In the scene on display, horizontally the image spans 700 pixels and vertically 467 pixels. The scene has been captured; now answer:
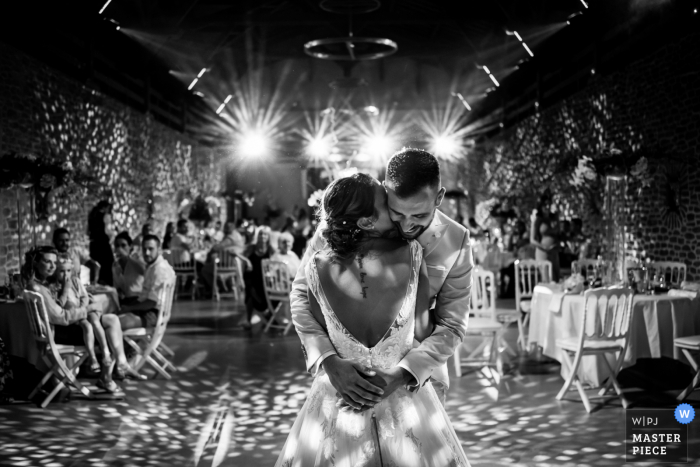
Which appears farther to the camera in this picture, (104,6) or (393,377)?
(104,6)

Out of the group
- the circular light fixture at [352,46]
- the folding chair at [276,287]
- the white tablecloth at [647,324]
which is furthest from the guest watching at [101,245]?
the white tablecloth at [647,324]

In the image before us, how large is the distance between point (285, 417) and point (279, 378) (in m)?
1.15

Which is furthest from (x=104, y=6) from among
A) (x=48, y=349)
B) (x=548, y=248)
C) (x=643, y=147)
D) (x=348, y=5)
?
(x=643, y=147)

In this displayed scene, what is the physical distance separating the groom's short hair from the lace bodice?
158 millimetres

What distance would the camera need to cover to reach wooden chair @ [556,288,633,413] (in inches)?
184

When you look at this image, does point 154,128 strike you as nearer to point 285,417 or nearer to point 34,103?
point 34,103

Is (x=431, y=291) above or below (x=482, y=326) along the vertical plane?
above

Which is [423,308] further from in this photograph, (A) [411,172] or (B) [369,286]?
(A) [411,172]

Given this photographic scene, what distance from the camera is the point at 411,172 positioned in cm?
168

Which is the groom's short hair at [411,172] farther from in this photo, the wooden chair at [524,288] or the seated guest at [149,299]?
the wooden chair at [524,288]

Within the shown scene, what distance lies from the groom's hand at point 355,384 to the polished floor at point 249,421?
213cm

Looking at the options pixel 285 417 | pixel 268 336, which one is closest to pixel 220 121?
pixel 268 336

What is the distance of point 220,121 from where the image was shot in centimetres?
1812

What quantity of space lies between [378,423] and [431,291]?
14.7 inches
